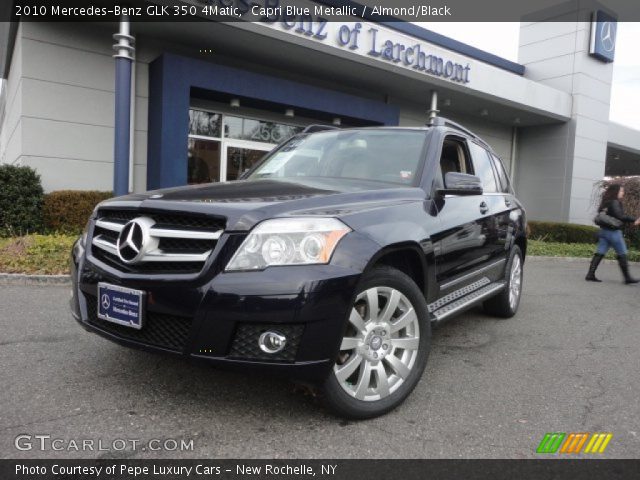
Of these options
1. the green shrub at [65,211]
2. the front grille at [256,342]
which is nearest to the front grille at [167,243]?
the front grille at [256,342]

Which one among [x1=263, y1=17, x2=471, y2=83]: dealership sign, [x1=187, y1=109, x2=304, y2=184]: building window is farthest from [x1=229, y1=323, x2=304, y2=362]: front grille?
[x1=187, y1=109, x2=304, y2=184]: building window

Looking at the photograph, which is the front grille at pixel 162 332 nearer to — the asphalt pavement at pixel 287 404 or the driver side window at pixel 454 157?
the asphalt pavement at pixel 287 404

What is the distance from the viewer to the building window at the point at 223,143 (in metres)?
12.0

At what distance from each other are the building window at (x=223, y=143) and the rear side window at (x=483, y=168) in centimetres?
740

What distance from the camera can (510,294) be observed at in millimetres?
5152

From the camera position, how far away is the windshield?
140 inches

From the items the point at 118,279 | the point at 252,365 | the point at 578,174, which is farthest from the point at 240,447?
the point at 578,174

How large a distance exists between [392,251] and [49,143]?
9.29 m

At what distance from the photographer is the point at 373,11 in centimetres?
1256

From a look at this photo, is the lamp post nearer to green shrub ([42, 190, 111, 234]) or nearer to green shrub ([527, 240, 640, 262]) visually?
green shrub ([42, 190, 111, 234])

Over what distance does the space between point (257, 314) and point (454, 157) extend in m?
2.52

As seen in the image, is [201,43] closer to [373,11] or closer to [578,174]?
[373,11]

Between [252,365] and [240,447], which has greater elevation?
[252,365]
